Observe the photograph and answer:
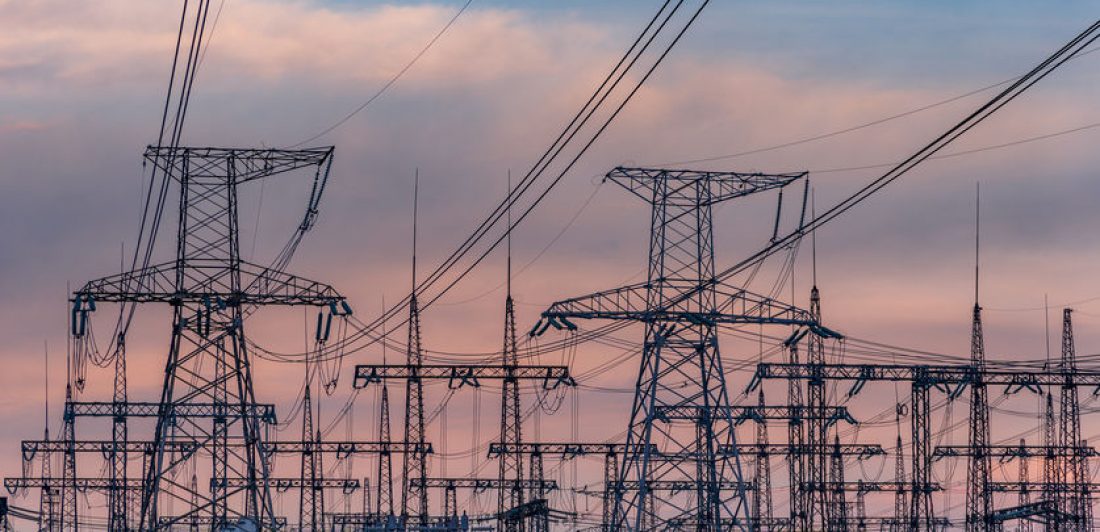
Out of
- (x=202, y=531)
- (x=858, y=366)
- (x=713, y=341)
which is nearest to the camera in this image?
(x=713, y=341)

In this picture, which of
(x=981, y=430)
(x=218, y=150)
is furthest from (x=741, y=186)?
(x=981, y=430)

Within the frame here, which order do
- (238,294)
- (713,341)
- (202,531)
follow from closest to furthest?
1. (238,294)
2. (713,341)
3. (202,531)

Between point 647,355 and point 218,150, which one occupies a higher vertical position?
point 218,150

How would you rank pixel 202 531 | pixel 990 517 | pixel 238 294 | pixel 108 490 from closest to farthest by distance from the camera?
pixel 238 294 → pixel 990 517 → pixel 108 490 → pixel 202 531

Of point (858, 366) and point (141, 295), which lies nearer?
point (141, 295)

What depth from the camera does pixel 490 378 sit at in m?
82.6

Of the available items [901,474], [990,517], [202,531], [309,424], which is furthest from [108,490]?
[990,517]

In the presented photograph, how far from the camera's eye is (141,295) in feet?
175

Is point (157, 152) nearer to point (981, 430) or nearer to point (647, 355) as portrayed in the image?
point (647, 355)

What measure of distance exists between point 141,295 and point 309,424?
54.8 m

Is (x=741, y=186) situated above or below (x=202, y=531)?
above

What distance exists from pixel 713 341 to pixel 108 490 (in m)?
73.3

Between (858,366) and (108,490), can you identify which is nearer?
(858,366)

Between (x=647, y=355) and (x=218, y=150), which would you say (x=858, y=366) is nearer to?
(x=647, y=355)
